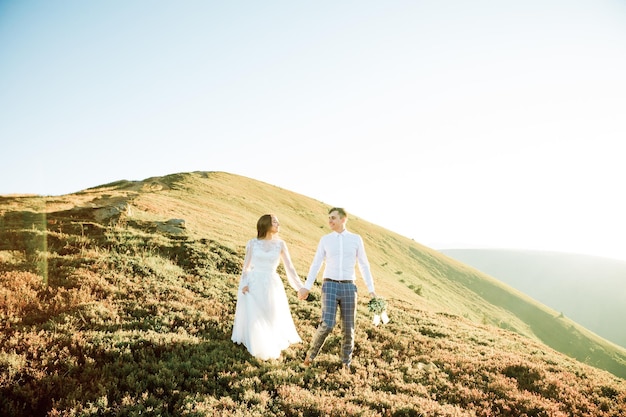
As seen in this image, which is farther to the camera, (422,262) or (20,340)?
(422,262)

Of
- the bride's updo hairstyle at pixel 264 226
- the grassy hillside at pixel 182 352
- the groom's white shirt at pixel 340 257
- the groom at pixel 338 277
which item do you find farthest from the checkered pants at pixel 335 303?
the bride's updo hairstyle at pixel 264 226

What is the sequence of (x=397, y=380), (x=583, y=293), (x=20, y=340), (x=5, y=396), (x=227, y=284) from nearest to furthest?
1. (x=5, y=396)
2. (x=20, y=340)
3. (x=397, y=380)
4. (x=227, y=284)
5. (x=583, y=293)

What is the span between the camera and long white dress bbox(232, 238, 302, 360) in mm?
8320

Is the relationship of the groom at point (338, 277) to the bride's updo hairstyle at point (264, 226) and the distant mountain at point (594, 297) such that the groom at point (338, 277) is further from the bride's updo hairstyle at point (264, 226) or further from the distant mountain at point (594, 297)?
the distant mountain at point (594, 297)

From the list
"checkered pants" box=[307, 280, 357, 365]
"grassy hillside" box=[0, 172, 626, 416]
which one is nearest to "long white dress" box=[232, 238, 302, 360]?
"grassy hillside" box=[0, 172, 626, 416]

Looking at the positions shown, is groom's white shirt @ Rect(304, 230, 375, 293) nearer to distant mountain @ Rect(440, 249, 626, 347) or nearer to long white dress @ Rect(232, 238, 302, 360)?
long white dress @ Rect(232, 238, 302, 360)

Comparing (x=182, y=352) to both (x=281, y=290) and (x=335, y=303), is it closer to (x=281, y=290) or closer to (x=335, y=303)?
(x=281, y=290)

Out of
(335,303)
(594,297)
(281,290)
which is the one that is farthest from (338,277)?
(594,297)

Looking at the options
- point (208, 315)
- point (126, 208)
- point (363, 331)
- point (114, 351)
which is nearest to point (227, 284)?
point (208, 315)

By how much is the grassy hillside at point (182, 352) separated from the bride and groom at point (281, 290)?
0.52 m

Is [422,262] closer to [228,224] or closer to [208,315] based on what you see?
[228,224]

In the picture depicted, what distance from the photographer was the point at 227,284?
13930 mm

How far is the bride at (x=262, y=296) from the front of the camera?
8.33 m

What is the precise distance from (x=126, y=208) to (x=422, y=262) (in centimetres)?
5136
